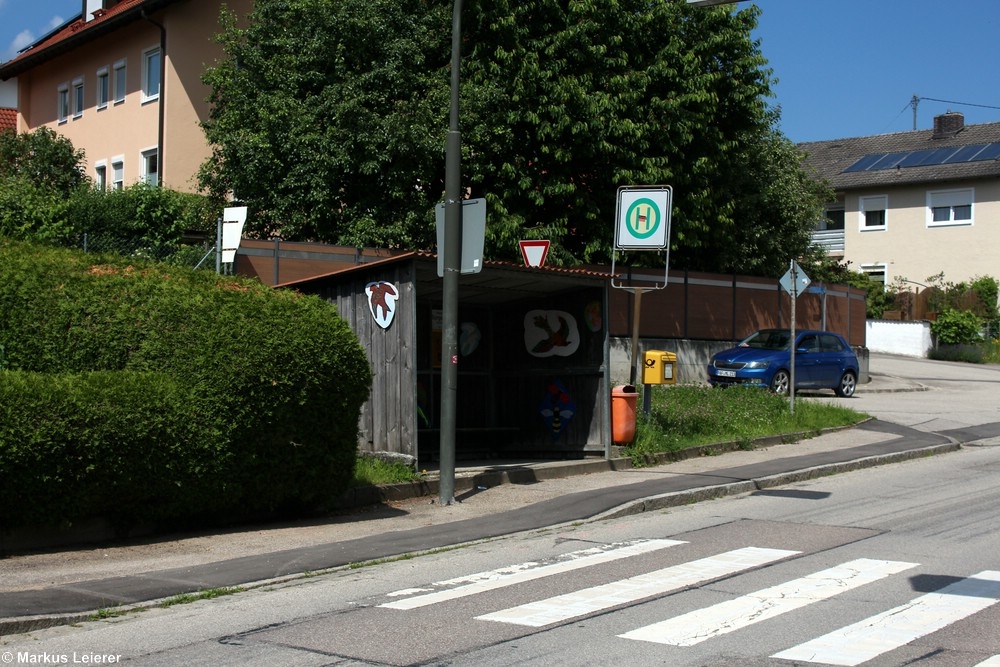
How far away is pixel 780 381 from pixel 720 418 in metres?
6.65

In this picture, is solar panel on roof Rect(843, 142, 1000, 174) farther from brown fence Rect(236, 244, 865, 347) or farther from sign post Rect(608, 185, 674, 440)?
sign post Rect(608, 185, 674, 440)

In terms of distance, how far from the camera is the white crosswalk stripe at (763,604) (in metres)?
6.83

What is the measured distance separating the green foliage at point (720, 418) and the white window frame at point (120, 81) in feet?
74.4

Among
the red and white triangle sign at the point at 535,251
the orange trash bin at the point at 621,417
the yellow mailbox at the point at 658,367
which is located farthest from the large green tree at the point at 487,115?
the orange trash bin at the point at 621,417

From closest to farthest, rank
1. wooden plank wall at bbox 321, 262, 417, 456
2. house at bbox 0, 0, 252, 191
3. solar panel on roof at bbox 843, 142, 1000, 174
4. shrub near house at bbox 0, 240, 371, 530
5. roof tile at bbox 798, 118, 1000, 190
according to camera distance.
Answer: shrub near house at bbox 0, 240, 371, 530 → wooden plank wall at bbox 321, 262, 417, 456 → house at bbox 0, 0, 252, 191 → roof tile at bbox 798, 118, 1000, 190 → solar panel on roof at bbox 843, 142, 1000, 174

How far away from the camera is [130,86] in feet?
115

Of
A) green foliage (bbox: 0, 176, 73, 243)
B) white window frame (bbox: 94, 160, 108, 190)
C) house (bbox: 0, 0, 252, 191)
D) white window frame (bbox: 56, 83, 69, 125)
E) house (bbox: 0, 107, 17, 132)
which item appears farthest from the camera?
house (bbox: 0, 107, 17, 132)

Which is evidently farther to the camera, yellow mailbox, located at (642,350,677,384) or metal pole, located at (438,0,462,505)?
yellow mailbox, located at (642,350,677,384)

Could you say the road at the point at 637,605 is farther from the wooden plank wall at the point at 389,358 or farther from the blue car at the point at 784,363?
the blue car at the point at 784,363

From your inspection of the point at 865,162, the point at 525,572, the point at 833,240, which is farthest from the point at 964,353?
the point at 525,572

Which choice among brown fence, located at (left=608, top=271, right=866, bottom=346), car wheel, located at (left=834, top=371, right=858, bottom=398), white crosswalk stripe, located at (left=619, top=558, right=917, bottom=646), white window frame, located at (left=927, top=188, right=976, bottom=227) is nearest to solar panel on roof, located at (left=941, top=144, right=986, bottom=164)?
white window frame, located at (left=927, top=188, right=976, bottom=227)

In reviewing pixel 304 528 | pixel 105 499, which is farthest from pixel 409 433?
pixel 105 499

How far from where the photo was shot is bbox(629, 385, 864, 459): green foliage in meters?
16.8

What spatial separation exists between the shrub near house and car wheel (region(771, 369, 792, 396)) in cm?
1515
